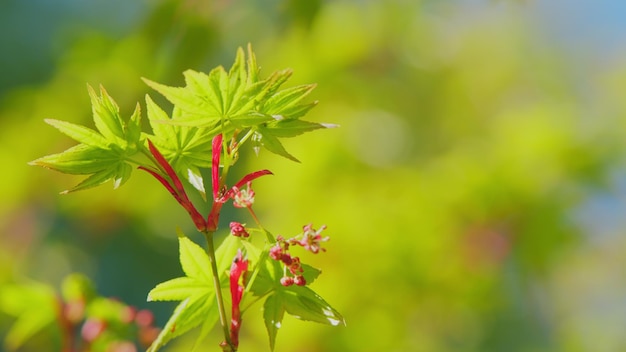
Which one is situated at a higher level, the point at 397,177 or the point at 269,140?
the point at 269,140

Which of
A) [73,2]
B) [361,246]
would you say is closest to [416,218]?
[361,246]

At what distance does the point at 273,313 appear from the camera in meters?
0.42

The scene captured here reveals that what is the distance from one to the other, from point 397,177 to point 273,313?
1.51m

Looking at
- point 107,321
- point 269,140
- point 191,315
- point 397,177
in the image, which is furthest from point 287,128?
point 397,177

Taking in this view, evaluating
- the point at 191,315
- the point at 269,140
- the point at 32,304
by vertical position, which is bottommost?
the point at 32,304

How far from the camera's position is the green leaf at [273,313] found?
41 cm

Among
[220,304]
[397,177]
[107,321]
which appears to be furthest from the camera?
[397,177]

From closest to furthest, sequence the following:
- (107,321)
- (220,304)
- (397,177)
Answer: (220,304) < (107,321) < (397,177)

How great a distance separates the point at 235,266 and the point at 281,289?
31mm

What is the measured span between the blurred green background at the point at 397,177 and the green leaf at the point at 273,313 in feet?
2.15

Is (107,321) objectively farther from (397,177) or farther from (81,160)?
(397,177)

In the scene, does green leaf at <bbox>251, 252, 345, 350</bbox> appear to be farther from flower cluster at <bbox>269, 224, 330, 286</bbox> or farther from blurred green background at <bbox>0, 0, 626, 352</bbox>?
blurred green background at <bbox>0, 0, 626, 352</bbox>

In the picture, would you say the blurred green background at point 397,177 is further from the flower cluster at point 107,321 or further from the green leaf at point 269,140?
the green leaf at point 269,140

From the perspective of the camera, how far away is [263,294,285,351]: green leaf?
1.35ft
